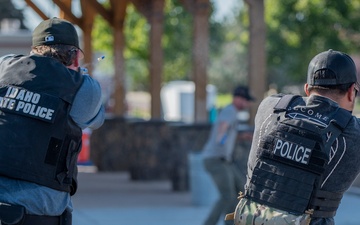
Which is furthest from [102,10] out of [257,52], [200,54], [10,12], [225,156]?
[10,12]

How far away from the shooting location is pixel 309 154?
442cm

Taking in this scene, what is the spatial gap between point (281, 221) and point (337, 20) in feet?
73.1

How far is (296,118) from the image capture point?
4.50 m

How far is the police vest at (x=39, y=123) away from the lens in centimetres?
464

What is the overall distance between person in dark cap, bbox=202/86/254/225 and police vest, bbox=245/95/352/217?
5087 millimetres

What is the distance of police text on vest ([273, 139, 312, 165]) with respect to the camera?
4.43 metres

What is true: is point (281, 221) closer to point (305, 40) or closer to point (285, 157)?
A: point (285, 157)

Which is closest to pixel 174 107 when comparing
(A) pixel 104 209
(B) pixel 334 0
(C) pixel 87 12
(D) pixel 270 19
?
(D) pixel 270 19

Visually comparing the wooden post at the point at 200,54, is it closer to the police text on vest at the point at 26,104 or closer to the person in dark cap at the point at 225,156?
the person in dark cap at the point at 225,156

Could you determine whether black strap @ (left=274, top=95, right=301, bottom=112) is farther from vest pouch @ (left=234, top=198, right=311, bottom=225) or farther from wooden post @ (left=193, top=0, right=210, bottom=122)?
wooden post @ (left=193, top=0, right=210, bottom=122)

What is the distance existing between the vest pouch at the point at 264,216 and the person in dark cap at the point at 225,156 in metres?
5.03

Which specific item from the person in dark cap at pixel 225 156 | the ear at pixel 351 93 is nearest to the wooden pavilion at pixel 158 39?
the person in dark cap at pixel 225 156

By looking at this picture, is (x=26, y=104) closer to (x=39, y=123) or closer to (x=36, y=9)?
(x=39, y=123)

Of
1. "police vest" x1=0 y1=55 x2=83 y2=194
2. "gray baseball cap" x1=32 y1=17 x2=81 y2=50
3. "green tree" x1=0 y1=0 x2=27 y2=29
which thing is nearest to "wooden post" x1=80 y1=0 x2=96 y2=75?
"gray baseball cap" x1=32 y1=17 x2=81 y2=50
